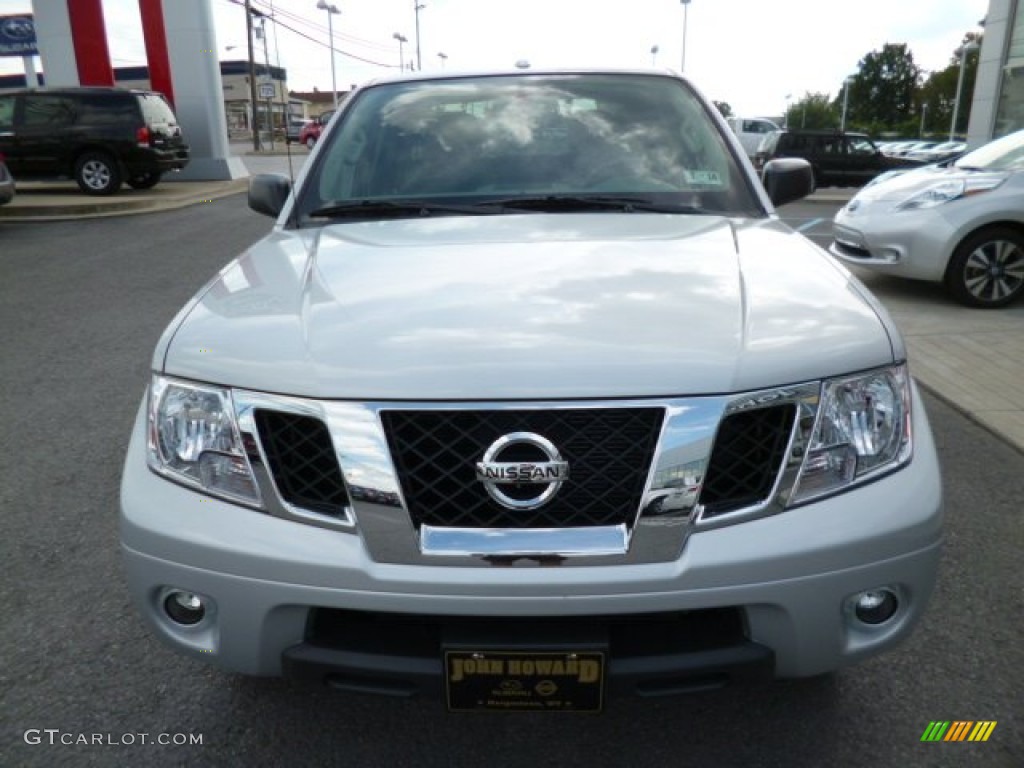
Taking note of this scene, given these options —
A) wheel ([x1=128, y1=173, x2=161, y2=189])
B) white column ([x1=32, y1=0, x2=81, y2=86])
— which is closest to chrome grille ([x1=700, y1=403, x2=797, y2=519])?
wheel ([x1=128, y1=173, x2=161, y2=189])

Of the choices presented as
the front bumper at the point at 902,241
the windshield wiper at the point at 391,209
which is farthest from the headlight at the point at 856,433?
the front bumper at the point at 902,241

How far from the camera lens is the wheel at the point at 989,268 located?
6863 mm

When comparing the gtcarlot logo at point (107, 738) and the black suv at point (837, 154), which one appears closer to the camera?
the gtcarlot logo at point (107, 738)

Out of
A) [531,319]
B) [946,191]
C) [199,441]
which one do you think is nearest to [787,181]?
[531,319]

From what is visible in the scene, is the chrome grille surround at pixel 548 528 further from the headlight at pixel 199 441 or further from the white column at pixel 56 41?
the white column at pixel 56 41

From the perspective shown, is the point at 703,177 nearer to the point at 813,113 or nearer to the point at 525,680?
the point at 525,680

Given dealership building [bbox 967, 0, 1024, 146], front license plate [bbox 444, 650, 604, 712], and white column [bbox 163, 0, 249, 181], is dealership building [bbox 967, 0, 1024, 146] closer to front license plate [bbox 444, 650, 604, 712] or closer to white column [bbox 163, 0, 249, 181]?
white column [bbox 163, 0, 249, 181]

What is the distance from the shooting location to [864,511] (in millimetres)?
1727

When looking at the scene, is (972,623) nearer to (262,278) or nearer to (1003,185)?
(262,278)

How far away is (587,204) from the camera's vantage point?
9.22 feet

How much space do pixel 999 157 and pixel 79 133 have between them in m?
14.5

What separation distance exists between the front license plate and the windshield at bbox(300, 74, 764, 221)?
1583mm

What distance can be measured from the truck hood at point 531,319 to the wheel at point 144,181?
50.3 ft

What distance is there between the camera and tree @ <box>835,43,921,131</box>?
9606 cm
